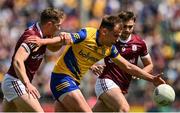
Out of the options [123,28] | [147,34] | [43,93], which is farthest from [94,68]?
[147,34]

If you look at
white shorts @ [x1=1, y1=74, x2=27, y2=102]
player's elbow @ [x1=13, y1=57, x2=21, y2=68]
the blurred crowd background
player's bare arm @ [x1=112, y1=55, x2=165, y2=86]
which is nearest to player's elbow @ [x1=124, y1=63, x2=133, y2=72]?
player's bare arm @ [x1=112, y1=55, x2=165, y2=86]

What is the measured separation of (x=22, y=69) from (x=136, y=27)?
10702 mm

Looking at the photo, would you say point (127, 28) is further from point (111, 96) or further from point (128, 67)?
point (111, 96)

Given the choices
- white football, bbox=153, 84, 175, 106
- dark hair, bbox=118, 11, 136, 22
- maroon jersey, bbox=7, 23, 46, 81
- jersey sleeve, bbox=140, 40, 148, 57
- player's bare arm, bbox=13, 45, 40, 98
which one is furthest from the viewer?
jersey sleeve, bbox=140, 40, 148, 57

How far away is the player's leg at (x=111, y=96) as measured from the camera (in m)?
13.2

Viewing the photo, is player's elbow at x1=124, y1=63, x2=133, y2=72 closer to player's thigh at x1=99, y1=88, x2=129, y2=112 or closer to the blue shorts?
player's thigh at x1=99, y1=88, x2=129, y2=112

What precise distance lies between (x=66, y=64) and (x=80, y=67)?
23 centimetres

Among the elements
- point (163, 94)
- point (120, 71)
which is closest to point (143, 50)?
point (120, 71)

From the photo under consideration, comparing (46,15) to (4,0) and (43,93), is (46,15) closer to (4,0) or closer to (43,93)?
(43,93)

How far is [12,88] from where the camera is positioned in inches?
479

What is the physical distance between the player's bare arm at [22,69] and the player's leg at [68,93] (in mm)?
953

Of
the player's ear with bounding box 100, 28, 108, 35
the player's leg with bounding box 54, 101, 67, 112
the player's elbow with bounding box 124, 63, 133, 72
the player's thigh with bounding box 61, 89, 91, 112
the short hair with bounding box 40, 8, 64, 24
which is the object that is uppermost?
the short hair with bounding box 40, 8, 64, 24

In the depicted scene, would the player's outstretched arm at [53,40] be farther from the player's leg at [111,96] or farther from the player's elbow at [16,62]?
the player's leg at [111,96]

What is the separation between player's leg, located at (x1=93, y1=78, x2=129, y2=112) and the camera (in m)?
13.2
